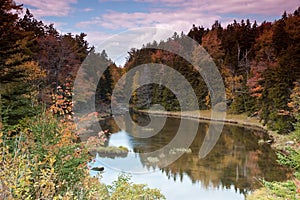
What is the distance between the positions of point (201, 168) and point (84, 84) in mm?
23150

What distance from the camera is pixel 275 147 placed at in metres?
21.9

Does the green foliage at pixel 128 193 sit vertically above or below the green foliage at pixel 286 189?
below

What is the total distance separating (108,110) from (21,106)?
3372 cm

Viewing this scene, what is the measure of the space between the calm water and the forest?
3729 mm

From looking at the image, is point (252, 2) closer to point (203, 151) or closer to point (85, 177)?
point (203, 151)

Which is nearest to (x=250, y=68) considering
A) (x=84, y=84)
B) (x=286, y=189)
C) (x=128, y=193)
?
(x=84, y=84)

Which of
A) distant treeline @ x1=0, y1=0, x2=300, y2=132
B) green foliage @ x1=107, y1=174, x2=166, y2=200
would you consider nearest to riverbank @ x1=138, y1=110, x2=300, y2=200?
distant treeline @ x1=0, y1=0, x2=300, y2=132

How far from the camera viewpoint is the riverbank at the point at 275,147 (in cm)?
527

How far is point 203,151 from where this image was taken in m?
21.1

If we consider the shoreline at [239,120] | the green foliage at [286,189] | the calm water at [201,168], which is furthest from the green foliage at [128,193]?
the shoreline at [239,120]

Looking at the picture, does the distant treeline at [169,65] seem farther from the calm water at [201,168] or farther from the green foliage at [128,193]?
the calm water at [201,168]

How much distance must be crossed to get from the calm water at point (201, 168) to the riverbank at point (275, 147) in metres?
1.04

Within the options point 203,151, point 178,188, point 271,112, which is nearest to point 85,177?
point 178,188

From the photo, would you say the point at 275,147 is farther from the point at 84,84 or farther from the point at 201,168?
the point at 84,84
